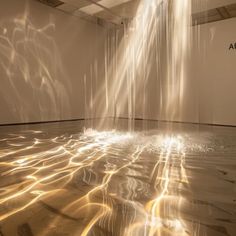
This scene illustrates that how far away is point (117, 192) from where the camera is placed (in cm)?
119

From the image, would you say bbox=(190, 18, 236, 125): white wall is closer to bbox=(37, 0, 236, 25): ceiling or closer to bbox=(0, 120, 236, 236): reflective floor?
bbox=(37, 0, 236, 25): ceiling

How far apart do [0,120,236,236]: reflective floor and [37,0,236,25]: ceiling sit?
113 inches

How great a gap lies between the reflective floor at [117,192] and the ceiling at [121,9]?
2.86m

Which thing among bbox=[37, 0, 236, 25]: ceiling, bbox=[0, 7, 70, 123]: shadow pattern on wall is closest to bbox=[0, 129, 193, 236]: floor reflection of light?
bbox=[0, 7, 70, 123]: shadow pattern on wall

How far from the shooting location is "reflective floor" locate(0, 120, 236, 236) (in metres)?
0.88

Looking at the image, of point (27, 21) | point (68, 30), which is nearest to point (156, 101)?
point (68, 30)

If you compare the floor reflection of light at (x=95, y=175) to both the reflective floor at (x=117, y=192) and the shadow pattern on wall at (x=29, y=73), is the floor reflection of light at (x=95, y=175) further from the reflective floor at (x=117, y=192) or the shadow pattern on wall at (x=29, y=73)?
the shadow pattern on wall at (x=29, y=73)

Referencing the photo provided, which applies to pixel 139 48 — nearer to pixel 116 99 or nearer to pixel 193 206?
pixel 116 99

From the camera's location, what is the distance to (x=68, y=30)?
5008 mm

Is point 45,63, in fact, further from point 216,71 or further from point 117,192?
point 117,192

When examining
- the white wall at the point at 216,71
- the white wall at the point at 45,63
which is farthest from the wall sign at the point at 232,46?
the white wall at the point at 45,63

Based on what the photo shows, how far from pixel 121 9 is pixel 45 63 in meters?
1.64

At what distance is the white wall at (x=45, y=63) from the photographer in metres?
4.06

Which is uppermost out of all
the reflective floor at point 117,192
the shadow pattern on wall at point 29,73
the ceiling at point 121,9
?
the ceiling at point 121,9
